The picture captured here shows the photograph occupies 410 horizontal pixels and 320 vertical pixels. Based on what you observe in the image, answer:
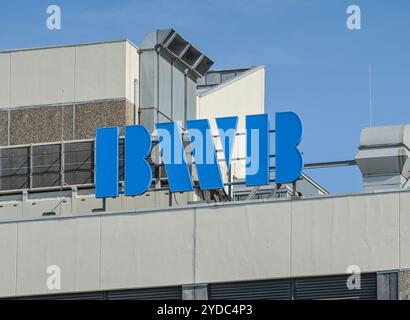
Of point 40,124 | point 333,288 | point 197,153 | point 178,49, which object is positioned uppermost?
point 178,49

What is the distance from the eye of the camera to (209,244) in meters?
43.2

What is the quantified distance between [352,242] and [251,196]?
6022mm

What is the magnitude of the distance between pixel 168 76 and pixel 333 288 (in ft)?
52.3

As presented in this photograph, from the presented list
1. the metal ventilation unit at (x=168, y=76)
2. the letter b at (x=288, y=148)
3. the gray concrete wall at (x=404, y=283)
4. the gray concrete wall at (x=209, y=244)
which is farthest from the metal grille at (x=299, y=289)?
the metal ventilation unit at (x=168, y=76)

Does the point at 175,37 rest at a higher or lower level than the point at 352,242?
higher

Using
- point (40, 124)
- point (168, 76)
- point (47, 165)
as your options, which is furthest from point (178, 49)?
point (47, 165)

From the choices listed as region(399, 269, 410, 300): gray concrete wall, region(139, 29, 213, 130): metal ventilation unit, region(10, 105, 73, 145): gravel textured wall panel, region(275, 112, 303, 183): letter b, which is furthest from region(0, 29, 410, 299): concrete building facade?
region(139, 29, 213, 130): metal ventilation unit

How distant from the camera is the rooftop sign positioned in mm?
44781

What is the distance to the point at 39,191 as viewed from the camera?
5181 cm

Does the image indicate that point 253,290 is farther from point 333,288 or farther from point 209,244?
point 333,288

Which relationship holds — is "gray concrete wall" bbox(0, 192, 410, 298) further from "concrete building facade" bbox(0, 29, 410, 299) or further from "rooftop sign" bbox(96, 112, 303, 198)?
"rooftop sign" bbox(96, 112, 303, 198)

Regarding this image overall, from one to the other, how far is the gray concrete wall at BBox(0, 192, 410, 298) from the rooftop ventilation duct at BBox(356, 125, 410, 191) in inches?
84.8

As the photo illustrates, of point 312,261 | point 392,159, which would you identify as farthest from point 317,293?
point 392,159
